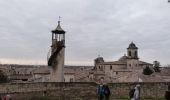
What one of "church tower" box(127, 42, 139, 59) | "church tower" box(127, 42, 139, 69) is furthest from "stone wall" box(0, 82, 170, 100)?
"church tower" box(127, 42, 139, 59)

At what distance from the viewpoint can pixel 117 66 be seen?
358ft

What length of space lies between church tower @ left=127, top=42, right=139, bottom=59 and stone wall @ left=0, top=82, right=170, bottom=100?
7749 cm

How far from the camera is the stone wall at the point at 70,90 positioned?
28.5 metres

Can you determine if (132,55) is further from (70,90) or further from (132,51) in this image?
(70,90)

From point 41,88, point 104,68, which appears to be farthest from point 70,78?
point 41,88

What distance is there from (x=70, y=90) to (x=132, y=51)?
81696 millimetres

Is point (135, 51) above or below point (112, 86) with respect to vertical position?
above

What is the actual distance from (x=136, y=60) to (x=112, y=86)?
3197 inches

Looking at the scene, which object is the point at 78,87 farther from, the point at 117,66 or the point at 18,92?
the point at 117,66

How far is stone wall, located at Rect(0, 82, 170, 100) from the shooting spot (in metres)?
28.5

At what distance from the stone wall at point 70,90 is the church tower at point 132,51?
77.5 m

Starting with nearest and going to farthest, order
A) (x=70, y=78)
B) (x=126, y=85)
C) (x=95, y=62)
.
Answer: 1. (x=126, y=85)
2. (x=70, y=78)
3. (x=95, y=62)

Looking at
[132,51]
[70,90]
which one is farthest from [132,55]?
[70,90]

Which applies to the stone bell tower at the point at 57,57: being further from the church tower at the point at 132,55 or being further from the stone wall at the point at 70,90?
the church tower at the point at 132,55
